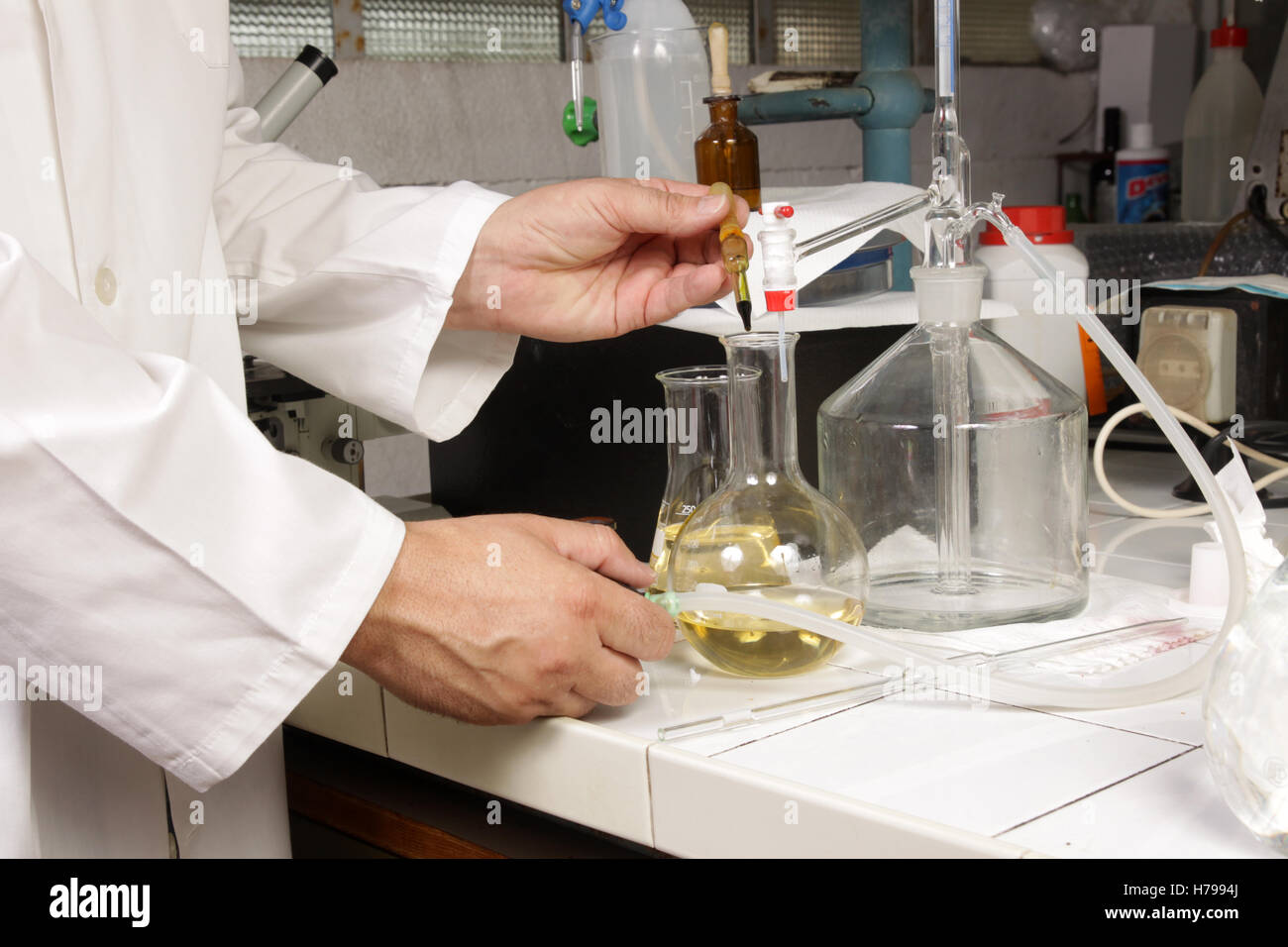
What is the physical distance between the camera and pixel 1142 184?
276 cm

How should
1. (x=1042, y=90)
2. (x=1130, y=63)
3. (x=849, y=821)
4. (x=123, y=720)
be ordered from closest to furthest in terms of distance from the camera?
(x=849, y=821) → (x=123, y=720) → (x=1130, y=63) → (x=1042, y=90)

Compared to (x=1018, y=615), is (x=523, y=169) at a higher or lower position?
higher

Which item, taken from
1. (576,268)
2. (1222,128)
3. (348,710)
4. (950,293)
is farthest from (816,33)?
(348,710)

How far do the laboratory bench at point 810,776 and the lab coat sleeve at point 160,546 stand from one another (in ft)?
0.48

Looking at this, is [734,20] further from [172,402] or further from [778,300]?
[172,402]

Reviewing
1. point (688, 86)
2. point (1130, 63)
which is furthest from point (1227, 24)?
point (688, 86)

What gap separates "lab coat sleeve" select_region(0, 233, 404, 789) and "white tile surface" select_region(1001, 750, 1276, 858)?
37cm

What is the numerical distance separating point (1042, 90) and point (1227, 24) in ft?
3.44

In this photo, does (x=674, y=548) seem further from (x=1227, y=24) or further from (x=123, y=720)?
(x=1227, y=24)

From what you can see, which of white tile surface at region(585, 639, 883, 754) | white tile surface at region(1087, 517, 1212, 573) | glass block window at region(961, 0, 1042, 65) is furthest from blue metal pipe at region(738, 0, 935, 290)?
glass block window at region(961, 0, 1042, 65)

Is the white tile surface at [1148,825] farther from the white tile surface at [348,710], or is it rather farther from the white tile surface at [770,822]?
the white tile surface at [348,710]

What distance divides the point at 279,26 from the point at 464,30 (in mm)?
411

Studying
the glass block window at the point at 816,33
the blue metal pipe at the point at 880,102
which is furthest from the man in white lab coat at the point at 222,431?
the glass block window at the point at 816,33
